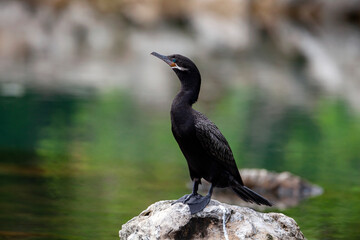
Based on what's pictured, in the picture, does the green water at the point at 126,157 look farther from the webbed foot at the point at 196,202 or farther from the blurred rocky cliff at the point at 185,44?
the webbed foot at the point at 196,202

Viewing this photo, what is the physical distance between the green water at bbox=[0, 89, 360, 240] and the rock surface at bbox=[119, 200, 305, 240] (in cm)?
174

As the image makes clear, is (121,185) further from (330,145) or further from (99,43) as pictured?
(99,43)

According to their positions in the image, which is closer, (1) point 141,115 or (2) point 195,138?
(2) point 195,138

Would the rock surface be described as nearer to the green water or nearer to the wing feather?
the wing feather

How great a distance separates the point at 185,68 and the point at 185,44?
2277cm

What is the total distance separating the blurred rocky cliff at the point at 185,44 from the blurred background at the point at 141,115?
7 centimetres

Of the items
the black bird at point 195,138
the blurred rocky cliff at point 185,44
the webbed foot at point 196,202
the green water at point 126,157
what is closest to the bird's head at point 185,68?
the black bird at point 195,138

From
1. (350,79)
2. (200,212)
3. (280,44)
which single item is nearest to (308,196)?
(200,212)

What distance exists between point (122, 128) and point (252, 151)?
2.46 metres

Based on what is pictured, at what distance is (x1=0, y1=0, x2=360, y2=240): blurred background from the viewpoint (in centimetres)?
867

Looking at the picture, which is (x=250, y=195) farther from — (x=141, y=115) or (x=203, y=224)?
(x=141, y=115)

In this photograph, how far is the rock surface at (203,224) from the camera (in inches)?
215

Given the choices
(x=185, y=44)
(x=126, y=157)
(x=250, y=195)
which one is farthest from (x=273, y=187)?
(x=185, y=44)

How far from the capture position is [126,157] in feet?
37.1
